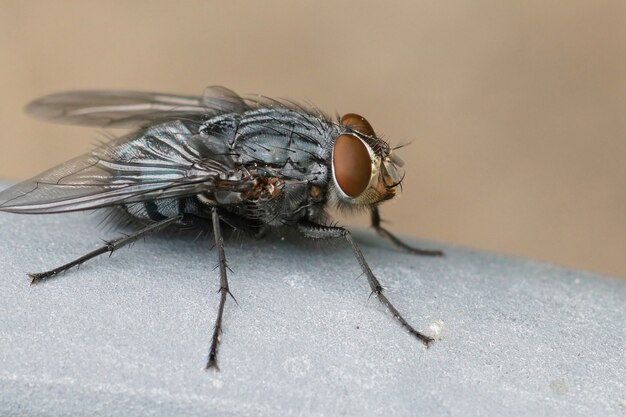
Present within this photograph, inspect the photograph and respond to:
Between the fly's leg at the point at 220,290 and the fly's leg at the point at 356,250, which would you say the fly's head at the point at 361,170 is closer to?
the fly's leg at the point at 356,250

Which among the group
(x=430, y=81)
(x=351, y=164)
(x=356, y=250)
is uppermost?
(x=351, y=164)

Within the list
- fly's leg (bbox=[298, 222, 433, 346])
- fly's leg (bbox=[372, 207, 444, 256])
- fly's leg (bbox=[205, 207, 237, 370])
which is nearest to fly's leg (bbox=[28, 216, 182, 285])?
fly's leg (bbox=[205, 207, 237, 370])

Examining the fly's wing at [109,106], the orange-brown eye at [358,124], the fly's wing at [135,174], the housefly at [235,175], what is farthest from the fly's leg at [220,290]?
the fly's wing at [109,106]

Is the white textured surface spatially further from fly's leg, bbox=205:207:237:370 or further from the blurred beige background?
the blurred beige background

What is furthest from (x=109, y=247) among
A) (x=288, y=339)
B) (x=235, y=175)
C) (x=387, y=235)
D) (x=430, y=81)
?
(x=430, y=81)

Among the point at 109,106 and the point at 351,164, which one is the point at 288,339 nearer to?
the point at 351,164

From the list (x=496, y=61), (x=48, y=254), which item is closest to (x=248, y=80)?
(x=496, y=61)
